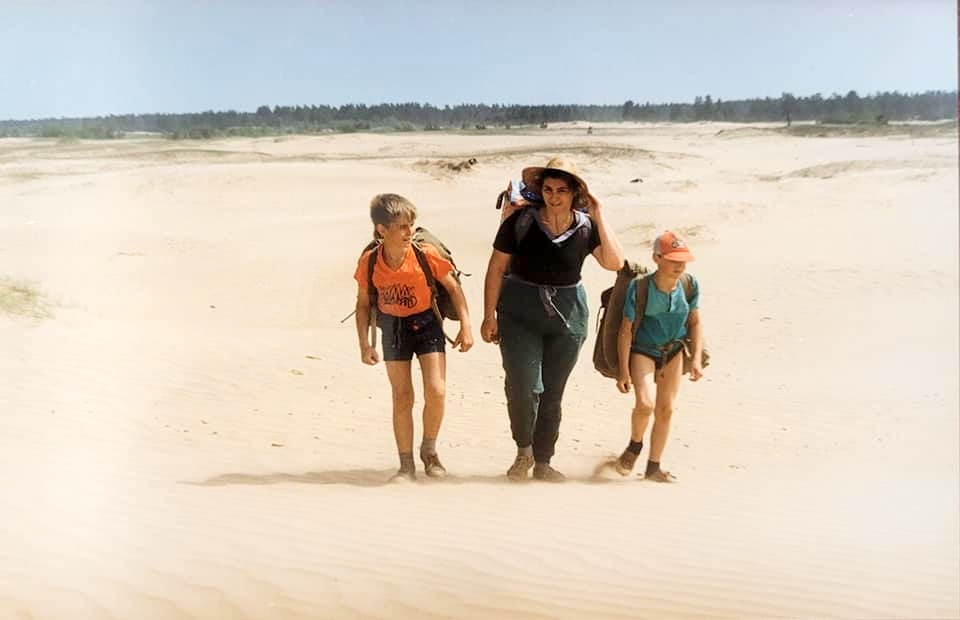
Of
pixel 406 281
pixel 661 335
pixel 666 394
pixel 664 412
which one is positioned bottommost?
pixel 664 412

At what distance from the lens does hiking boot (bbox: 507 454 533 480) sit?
21.2ft

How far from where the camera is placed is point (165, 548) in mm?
5090

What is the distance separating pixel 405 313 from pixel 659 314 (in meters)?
1.50

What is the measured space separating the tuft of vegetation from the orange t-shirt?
4.44 metres

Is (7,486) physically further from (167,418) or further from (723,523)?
(723,523)

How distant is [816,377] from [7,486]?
7601mm

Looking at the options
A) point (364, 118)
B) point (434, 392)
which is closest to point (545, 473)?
point (434, 392)

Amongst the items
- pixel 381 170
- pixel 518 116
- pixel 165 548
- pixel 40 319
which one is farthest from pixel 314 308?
pixel 165 548

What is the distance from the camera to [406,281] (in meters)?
6.02

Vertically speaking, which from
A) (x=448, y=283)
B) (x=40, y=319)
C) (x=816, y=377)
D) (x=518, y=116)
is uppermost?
(x=518, y=116)

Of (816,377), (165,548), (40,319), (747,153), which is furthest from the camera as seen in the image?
(747,153)

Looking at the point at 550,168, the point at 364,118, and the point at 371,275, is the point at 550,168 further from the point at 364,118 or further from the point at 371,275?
the point at 364,118

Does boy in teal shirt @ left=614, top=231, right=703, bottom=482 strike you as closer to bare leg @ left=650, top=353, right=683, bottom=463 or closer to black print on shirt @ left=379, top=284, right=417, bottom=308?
bare leg @ left=650, top=353, right=683, bottom=463

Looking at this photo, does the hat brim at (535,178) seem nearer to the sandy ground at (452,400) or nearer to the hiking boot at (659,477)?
the sandy ground at (452,400)
